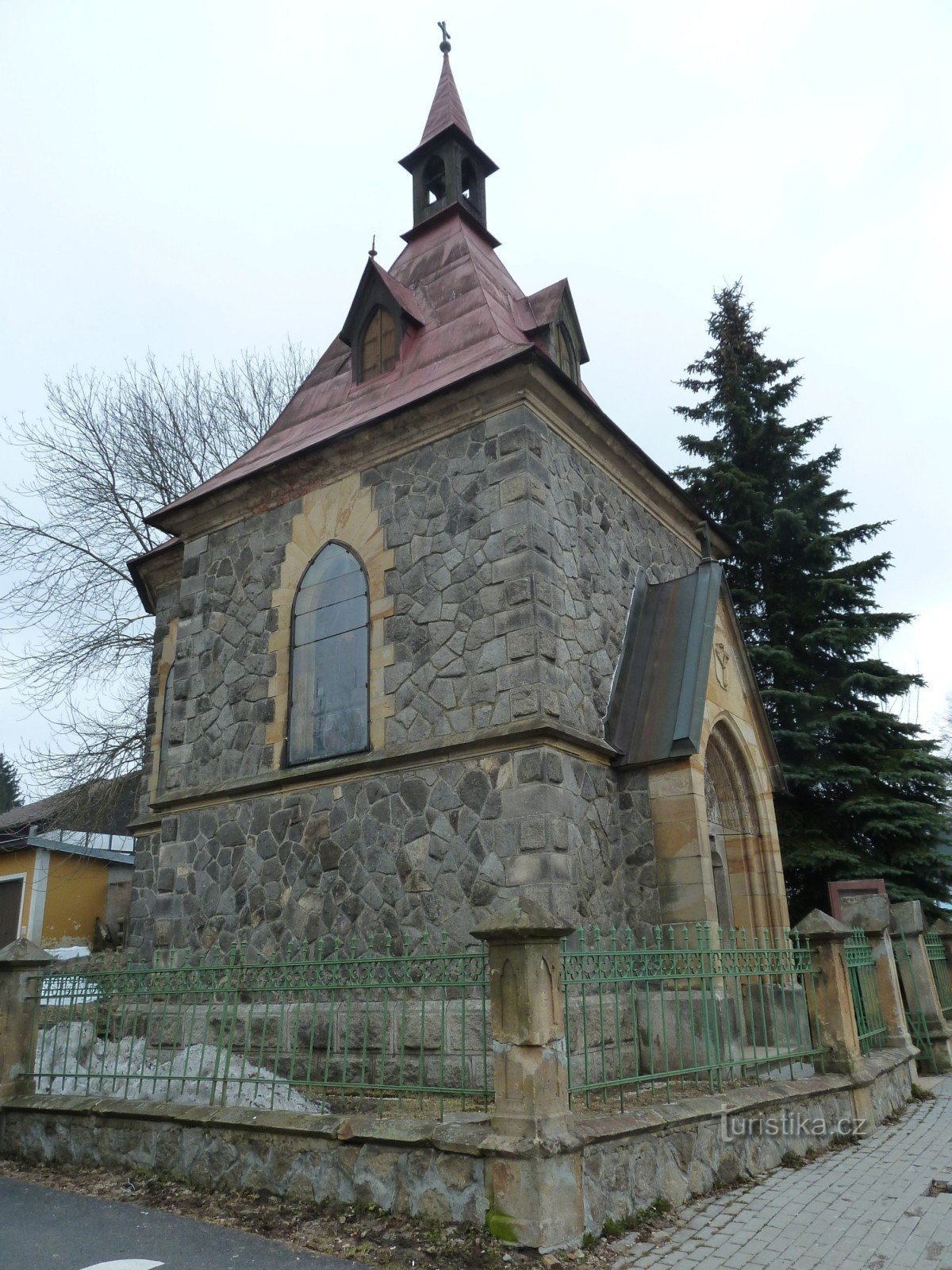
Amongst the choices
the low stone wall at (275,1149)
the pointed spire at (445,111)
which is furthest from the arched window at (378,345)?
the low stone wall at (275,1149)

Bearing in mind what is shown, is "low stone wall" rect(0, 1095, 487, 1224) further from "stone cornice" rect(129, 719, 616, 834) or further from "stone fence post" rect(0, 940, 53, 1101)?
"stone cornice" rect(129, 719, 616, 834)

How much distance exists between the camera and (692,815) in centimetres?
851

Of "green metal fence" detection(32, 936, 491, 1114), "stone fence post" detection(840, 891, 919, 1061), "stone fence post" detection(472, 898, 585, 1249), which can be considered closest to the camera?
"stone fence post" detection(472, 898, 585, 1249)

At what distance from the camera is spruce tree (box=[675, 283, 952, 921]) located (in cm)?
1400

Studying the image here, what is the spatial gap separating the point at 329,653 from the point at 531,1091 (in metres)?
5.77

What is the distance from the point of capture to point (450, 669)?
8.69 m

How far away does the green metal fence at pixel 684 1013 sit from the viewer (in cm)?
588

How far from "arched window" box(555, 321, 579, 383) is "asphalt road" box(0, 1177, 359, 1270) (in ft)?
27.7

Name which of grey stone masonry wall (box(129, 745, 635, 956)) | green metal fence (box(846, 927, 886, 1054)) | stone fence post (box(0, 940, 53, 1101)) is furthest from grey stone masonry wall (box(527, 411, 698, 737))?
stone fence post (box(0, 940, 53, 1101))

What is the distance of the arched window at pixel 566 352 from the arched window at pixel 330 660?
3.19 metres

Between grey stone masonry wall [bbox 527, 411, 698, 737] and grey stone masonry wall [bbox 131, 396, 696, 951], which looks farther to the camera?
grey stone masonry wall [bbox 527, 411, 698, 737]

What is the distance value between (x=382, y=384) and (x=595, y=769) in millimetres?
5115

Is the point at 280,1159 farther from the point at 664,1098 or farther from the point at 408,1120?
the point at 664,1098

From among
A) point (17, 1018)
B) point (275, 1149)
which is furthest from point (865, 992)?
point (17, 1018)
